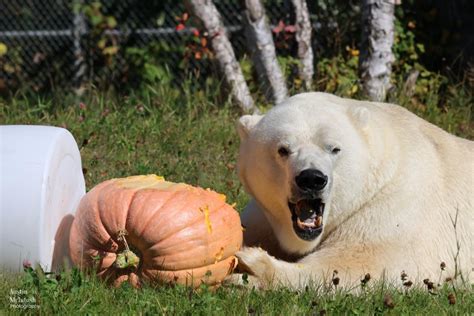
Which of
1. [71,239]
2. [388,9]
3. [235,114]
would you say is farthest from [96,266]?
[388,9]

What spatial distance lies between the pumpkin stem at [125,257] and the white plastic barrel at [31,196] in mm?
392

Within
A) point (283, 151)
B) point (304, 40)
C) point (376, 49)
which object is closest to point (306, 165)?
point (283, 151)

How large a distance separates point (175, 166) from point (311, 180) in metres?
2.47

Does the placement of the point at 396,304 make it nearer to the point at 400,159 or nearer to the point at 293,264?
the point at 293,264

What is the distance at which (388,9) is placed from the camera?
7.86 m

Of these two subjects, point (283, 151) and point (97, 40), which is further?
point (97, 40)

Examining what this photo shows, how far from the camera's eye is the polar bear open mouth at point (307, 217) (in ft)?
13.9

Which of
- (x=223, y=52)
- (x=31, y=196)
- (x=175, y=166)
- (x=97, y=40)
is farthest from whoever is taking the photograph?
(x=97, y=40)

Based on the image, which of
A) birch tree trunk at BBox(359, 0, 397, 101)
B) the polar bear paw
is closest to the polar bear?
the polar bear paw

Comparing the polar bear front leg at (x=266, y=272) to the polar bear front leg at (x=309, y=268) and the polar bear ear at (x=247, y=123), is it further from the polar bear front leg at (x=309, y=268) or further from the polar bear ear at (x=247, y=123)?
the polar bear ear at (x=247, y=123)

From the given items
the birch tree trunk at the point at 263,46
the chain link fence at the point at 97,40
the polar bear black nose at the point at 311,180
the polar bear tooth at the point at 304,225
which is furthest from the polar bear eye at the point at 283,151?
the chain link fence at the point at 97,40

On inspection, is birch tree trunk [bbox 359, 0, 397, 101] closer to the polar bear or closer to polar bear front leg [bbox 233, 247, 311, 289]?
the polar bear

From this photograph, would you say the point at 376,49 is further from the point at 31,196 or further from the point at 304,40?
the point at 31,196

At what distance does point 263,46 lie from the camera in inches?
306
